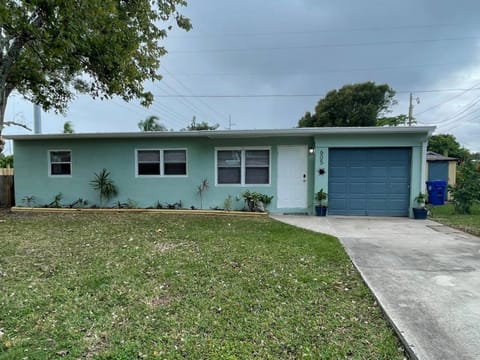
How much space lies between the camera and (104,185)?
30.3ft

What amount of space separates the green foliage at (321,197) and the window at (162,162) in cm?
434

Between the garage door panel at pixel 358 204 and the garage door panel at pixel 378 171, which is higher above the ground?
the garage door panel at pixel 378 171

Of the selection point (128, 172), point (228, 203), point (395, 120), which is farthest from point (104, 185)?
point (395, 120)

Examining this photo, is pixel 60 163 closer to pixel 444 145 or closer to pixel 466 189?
pixel 466 189

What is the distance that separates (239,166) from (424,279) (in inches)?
244

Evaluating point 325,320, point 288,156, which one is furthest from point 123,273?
point 288,156

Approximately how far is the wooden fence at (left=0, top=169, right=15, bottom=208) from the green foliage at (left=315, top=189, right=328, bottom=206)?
11.2m

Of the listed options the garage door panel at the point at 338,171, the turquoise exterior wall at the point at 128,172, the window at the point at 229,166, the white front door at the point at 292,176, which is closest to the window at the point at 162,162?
the turquoise exterior wall at the point at 128,172

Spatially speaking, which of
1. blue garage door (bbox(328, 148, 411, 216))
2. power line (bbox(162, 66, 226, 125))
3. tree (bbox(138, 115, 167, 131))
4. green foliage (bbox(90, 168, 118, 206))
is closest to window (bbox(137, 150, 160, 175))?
green foliage (bbox(90, 168, 118, 206))

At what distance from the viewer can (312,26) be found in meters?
12.9

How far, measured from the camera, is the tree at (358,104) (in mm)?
23406

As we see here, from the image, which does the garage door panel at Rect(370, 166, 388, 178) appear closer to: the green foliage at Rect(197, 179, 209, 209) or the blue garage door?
the blue garage door

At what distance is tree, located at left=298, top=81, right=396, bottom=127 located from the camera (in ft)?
76.8

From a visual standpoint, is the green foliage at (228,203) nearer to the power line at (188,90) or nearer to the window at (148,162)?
the window at (148,162)
